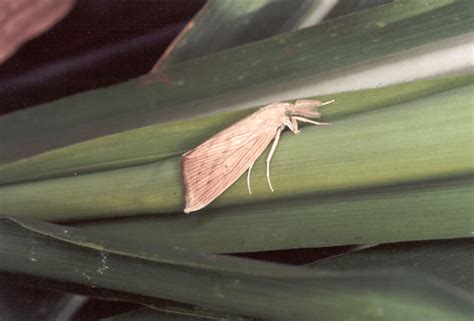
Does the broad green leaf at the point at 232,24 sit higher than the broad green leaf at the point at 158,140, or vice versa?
the broad green leaf at the point at 232,24

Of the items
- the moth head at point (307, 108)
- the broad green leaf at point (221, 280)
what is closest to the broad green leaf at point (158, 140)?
the moth head at point (307, 108)

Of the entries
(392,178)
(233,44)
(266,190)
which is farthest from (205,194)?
(233,44)

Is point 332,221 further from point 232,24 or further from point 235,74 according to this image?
point 232,24

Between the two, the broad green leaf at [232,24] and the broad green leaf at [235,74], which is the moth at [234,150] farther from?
the broad green leaf at [232,24]

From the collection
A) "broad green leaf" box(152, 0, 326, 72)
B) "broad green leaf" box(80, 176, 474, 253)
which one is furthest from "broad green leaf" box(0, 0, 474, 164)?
"broad green leaf" box(80, 176, 474, 253)

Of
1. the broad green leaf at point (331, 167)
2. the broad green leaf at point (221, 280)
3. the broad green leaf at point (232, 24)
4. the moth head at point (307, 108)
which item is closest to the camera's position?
the broad green leaf at point (221, 280)

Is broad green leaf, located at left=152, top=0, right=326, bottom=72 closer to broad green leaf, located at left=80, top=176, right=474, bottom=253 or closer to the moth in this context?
the moth
